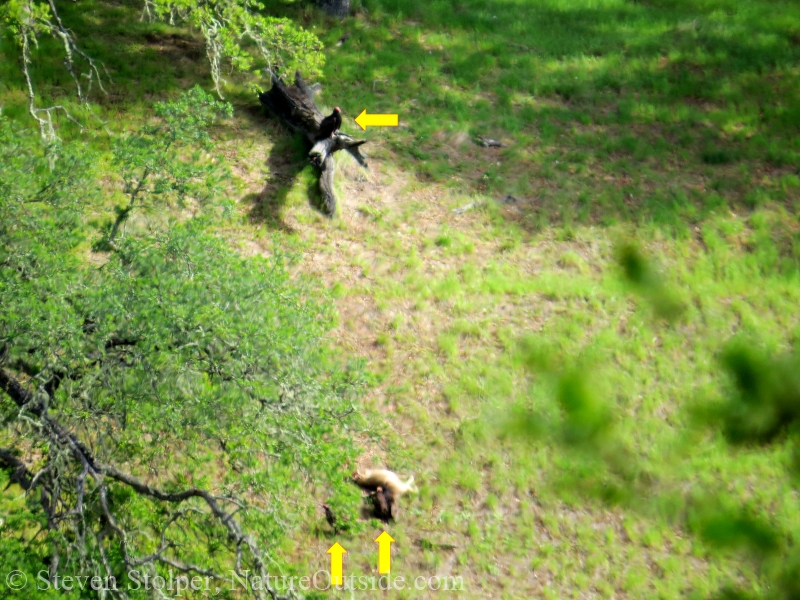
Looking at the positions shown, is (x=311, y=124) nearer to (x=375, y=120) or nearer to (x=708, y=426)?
(x=375, y=120)

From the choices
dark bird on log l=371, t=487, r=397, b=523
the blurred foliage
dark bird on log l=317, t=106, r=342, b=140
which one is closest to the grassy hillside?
the blurred foliage

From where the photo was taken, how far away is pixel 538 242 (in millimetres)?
9602

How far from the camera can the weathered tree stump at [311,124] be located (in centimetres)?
932

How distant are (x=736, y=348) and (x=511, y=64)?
23.6 ft

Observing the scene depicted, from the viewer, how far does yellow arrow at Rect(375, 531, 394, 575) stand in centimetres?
605

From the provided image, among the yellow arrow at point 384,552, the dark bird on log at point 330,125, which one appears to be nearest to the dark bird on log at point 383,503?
the yellow arrow at point 384,552

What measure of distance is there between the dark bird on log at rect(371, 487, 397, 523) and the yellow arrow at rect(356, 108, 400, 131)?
6.55 m

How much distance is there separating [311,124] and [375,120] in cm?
164

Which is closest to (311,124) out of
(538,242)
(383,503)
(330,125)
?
(330,125)

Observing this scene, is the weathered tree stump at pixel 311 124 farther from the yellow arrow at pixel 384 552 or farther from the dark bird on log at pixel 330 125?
the yellow arrow at pixel 384 552

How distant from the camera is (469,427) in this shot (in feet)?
23.7

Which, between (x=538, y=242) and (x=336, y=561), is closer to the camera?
(x=336, y=561)

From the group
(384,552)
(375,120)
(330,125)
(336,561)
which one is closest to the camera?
(336,561)

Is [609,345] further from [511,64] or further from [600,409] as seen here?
[511,64]
